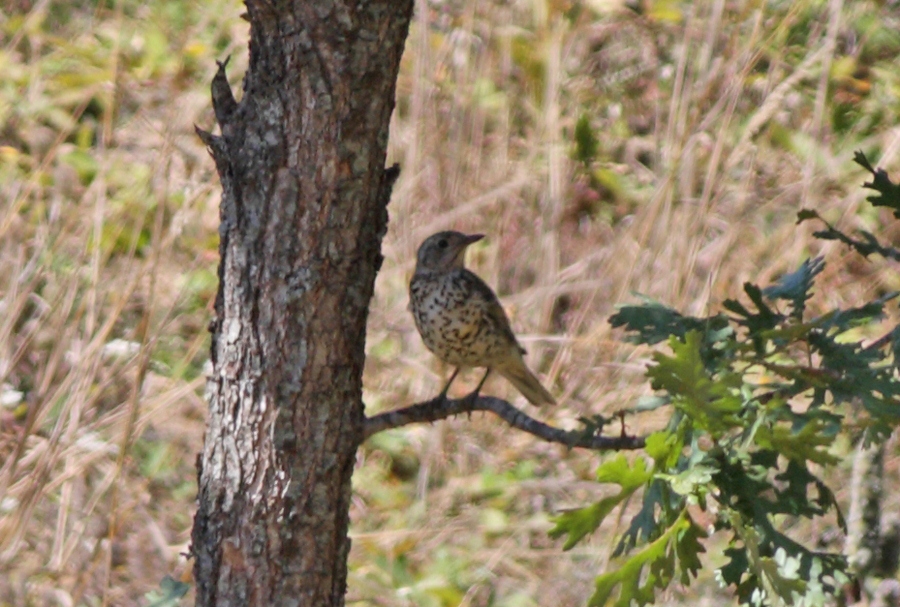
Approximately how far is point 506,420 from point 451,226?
2.82 m

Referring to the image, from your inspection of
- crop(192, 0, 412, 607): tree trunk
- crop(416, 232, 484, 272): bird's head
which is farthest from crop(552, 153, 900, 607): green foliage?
crop(416, 232, 484, 272): bird's head

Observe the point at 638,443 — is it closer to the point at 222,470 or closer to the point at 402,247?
the point at 222,470

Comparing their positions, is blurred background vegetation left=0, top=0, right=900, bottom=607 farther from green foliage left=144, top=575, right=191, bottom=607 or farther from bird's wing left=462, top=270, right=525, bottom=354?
green foliage left=144, top=575, right=191, bottom=607

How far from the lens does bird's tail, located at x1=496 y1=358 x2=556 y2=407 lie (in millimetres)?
4035

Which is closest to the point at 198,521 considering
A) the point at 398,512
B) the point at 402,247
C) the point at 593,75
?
the point at 398,512

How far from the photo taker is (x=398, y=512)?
484cm

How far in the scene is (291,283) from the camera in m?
2.11

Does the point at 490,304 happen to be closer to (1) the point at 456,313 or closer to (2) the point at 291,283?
(1) the point at 456,313

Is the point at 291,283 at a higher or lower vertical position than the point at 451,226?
lower

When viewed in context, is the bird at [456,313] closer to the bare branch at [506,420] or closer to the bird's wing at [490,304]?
the bird's wing at [490,304]

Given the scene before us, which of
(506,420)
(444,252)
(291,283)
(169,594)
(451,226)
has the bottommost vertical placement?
(169,594)

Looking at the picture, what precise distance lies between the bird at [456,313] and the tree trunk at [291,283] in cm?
147

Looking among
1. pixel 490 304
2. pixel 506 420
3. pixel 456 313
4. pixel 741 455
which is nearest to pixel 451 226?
pixel 490 304

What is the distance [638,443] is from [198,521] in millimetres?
771
